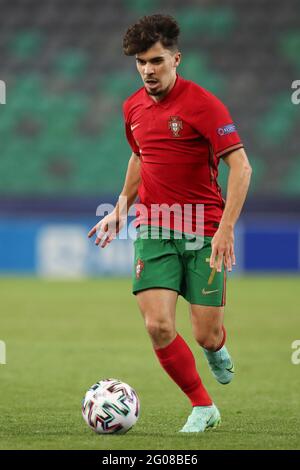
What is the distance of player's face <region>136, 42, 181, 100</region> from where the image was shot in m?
5.11

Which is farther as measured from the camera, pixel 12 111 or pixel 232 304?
pixel 12 111

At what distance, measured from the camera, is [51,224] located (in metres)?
16.2

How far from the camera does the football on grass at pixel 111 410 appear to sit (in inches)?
197

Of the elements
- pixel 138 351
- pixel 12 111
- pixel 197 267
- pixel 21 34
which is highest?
pixel 21 34

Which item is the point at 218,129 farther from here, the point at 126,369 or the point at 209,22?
the point at 209,22

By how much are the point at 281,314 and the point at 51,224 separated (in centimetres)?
553

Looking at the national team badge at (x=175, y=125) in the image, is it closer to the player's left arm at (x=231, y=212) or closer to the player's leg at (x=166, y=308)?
the player's left arm at (x=231, y=212)

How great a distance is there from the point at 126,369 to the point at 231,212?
10.4ft

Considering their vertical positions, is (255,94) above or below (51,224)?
above

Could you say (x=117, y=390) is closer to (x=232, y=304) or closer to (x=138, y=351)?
(x=138, y=351)

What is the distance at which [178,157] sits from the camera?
533 cm

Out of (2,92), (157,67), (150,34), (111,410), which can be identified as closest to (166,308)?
(111,410)
